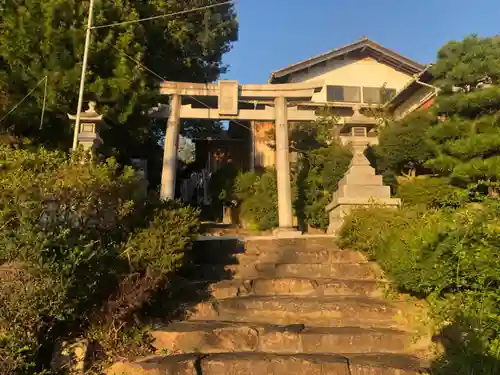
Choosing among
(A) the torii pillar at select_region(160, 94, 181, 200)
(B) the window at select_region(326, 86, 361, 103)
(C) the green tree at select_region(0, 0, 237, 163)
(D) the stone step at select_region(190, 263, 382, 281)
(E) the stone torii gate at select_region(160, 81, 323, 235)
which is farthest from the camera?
(B) the window at select_region(326, 86, 361, 103)

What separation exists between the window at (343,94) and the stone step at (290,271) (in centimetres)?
1330

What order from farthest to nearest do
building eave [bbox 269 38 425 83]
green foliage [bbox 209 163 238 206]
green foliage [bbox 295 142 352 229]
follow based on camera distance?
1. building eave [bbox 269 38 425 83]
2. green foliage [bbox 209 163 238 206]
3. green foliage [bbox 295 142 352 229]

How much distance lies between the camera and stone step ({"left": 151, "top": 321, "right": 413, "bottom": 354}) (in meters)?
5.41

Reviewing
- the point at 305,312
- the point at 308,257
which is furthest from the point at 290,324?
the point at 308,257

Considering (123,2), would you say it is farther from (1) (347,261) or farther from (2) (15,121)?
(1) (347,261)

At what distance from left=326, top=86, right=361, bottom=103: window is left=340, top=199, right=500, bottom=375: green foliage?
46.7 feet

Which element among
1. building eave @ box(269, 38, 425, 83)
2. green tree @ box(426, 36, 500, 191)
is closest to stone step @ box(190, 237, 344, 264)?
green tree @ box(426, 36, 500, 191)

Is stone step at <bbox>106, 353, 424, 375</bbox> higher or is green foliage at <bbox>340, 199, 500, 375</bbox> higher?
green foliage at <bbox>340, 199, 500, 375</bbox>

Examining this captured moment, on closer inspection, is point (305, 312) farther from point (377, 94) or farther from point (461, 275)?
point (377, 94)

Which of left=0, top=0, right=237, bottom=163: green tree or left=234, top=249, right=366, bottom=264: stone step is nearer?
left=234, top=249, right=366, bottom=264: stone step

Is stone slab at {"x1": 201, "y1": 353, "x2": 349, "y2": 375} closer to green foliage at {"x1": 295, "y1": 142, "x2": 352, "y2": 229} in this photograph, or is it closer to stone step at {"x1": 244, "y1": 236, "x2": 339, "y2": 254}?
stone step at {"x1": 244, "y1": 236, "x2": 339, "y2": 254}

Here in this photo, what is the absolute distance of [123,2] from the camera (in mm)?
12203

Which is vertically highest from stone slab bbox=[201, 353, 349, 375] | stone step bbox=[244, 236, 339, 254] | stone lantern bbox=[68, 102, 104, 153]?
stone lantern bbox=[68, 102, 104, 153]

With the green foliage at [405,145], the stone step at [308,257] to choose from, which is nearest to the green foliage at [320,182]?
the green foliage at [405,145]
